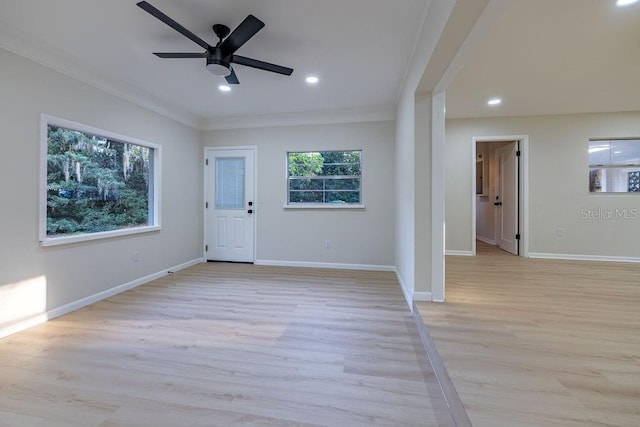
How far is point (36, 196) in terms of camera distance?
102 inches

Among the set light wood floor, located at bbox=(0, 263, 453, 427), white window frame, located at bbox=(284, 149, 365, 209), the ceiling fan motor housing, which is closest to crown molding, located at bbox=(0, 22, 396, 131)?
white window frame, located at bbox=(284, 149, 365, 209)

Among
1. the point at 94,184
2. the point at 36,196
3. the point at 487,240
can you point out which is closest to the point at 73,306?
the point at 36,196

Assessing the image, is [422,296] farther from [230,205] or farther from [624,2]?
[230,205]

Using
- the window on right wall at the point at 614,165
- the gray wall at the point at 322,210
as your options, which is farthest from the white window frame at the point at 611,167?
the gray wall at the point at 322,210

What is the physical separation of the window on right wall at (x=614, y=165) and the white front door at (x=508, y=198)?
1048 mm

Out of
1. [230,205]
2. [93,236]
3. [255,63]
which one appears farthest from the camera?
[230,205]

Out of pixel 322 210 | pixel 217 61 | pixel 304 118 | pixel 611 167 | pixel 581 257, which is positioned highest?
pixel 304 118

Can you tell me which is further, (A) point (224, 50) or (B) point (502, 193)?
(B) point (502, 193)

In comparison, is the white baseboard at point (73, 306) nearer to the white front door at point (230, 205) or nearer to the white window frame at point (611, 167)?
the white front door at point (230, 205)

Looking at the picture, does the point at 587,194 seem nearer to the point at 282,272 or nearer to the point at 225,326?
the point at 282,272

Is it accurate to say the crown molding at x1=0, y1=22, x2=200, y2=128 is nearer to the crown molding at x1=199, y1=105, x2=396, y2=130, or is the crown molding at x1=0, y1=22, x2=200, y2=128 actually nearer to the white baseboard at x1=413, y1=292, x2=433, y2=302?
the crown molding at x1=199, y1=105, x2=396, y2=130

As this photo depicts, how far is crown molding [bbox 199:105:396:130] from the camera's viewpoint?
4352 millimetres

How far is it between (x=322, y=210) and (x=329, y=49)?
2.49 m

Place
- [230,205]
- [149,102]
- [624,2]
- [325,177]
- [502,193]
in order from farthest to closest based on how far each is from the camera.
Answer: [502,193]
[230,205]
[325,177]
[149,102]
[624,2]
